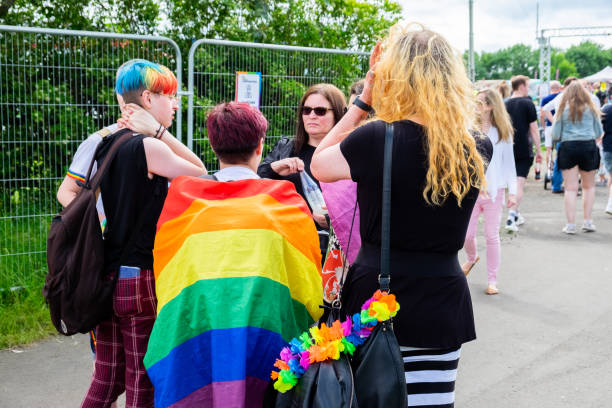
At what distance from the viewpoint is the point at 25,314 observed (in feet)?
17.8

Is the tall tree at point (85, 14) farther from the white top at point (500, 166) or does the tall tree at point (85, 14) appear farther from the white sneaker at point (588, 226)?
the white sneaker at point (588, 226)

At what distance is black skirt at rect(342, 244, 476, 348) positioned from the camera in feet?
7.76

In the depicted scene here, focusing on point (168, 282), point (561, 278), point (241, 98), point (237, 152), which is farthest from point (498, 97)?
point (168, 282)

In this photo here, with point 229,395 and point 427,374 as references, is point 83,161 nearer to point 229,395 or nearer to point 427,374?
point 229,395

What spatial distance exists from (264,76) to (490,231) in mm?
2726

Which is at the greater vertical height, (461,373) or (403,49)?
(403,49)

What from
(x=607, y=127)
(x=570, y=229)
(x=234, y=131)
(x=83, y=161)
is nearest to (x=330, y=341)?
(x=234, y=131)

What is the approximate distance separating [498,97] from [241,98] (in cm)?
254

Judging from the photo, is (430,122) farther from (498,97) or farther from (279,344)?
(498,97)

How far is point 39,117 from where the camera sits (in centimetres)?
554

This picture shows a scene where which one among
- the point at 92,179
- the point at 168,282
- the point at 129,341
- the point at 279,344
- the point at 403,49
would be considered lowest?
the point at 129,341

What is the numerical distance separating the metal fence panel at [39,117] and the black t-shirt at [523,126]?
5949mm

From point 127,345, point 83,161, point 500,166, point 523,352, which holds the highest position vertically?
point 83,161

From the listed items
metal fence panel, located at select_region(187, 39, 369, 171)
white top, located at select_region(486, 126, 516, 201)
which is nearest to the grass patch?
metal fence panel, located at select_region(187, 39, 369, 171)
